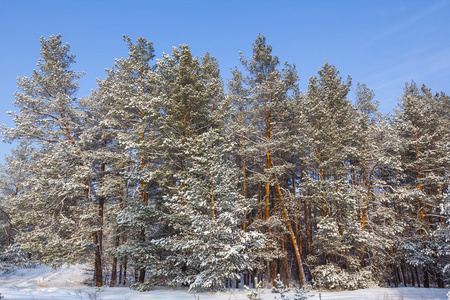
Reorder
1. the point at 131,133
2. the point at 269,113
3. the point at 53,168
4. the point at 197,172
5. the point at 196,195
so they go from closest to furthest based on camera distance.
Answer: the point at 196,195 < the point at 197,172 < the point at 53,168 < the point at 131,133 < the point at 269,113

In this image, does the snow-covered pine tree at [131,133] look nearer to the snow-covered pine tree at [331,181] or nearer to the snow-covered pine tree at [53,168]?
the snow-covered pine tree at [53,168]

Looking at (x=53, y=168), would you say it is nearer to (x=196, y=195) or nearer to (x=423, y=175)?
(x=196, y=195)

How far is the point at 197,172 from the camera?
1199 centimetres

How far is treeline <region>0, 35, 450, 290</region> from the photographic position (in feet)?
39.4

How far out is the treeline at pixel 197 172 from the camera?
12.0 metres

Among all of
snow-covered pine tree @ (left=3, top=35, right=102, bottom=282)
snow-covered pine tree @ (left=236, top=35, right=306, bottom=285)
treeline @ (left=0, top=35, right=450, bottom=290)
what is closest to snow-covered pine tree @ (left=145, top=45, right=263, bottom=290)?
treeline @ (left=0, top=35, right=450, bottom=290)

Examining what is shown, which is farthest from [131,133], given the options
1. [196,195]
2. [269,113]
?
[269,113]

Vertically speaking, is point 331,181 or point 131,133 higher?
point 131,133

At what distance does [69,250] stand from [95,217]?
2.13 meters

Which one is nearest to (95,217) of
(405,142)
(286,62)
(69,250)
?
(69,250)

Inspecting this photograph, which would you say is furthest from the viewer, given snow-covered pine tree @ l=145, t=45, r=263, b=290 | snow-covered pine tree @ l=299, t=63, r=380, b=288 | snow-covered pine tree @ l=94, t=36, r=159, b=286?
snow-covered pine tree @ l=299, t=63, r=380, b=288

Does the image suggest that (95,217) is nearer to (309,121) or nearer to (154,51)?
(154,51)

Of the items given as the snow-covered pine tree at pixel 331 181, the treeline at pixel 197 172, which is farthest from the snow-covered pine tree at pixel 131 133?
the snow-covered pine tree at pixel 331 181

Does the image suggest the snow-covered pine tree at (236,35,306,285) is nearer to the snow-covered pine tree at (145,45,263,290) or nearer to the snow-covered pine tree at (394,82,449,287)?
the snow-covered pine tree at (145,45,263,290)
